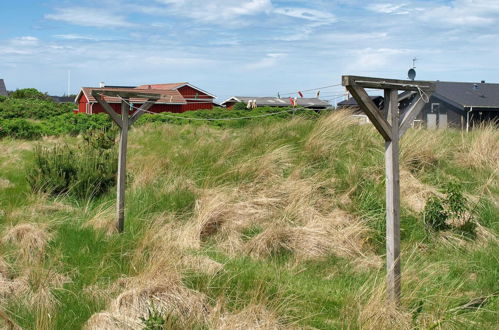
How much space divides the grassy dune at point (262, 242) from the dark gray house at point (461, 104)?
27.0m

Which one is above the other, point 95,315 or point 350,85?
point 350,85

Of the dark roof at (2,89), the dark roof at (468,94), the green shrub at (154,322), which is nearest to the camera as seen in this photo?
the green shrub at (154,322)

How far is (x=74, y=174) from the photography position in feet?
33.3

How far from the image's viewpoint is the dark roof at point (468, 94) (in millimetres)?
38125

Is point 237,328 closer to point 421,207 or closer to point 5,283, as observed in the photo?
point 5,283

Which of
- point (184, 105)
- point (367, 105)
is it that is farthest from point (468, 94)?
point (367, 105)

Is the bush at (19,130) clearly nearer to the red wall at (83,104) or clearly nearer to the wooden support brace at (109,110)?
the wooden support brace at (109,110)

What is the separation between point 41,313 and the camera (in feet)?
15.3

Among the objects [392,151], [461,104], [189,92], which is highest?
[189,92]

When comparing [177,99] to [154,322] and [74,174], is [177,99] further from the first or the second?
[154,322]

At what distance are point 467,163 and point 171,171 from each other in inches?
226

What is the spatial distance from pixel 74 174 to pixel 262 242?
187 inches

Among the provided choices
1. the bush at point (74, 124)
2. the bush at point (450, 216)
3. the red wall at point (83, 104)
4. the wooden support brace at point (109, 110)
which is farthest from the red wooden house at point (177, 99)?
the bush at point (450, 216)

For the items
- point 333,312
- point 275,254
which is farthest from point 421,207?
point 333,312
